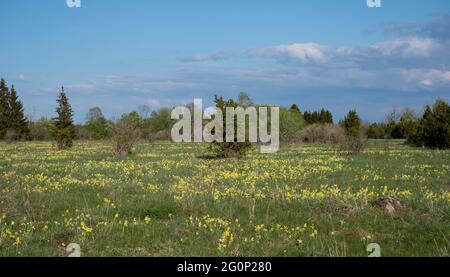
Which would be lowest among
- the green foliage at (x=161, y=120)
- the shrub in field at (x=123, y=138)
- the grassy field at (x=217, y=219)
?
the grassy field at (x=217, y=219)

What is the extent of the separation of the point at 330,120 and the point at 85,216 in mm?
108228

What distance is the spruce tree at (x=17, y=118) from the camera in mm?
78562

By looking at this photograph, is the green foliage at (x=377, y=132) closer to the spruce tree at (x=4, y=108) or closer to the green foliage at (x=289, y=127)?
the green foliage at (x=289, y=127)

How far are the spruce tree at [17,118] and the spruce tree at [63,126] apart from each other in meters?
31.1

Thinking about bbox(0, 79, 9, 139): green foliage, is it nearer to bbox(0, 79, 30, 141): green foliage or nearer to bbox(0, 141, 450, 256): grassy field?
bbox(0, 79, 30, 141): green foliage

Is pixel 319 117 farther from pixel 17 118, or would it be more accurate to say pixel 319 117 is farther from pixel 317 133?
pixel 17 118

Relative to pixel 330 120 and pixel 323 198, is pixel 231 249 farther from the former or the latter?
pixel 330 120

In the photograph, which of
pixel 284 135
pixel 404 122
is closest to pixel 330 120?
pixel 404 122

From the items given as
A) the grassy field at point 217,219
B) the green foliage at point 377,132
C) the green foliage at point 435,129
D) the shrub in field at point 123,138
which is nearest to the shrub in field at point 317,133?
the green foliage at point 377,132

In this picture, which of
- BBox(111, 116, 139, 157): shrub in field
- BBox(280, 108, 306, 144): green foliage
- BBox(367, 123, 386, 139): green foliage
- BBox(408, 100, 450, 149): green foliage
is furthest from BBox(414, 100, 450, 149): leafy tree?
BBox(367, 123, 386, 139): green foliage

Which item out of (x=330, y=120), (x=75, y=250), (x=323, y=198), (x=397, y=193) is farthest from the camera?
(x=330, y=120)

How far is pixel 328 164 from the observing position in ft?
76.0
